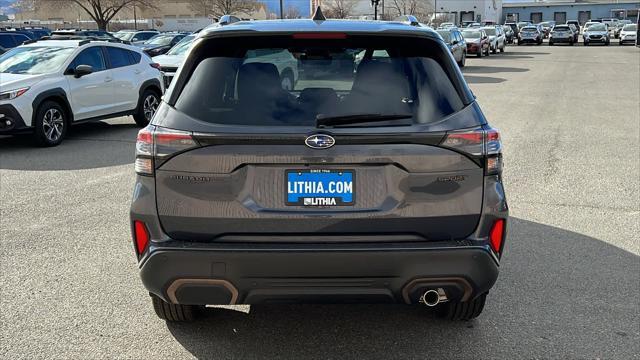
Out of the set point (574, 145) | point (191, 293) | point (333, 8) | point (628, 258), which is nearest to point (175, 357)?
point (191, 293)

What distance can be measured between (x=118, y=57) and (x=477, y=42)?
26.5m

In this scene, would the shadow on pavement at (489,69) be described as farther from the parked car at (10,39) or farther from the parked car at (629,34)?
the parked car at (629,34)

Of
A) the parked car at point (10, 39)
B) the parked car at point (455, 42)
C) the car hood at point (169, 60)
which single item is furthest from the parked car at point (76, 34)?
the parked car at point (455, 42)

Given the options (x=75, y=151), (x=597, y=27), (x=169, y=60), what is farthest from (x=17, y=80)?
(x=597, y=27)

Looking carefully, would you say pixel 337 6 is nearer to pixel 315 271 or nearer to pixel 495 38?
pixel 495 38

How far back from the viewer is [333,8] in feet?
268

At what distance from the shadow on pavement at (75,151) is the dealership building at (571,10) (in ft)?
403

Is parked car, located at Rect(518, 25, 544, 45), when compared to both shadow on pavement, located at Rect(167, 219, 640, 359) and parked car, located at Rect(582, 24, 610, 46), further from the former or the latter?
shadow on pavement, located at Rect(167, 219, 640, 359)

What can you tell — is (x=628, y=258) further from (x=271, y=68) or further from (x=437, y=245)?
(x=271, y=68)

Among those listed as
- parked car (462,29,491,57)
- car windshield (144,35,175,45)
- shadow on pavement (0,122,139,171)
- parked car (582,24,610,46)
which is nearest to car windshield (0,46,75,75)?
shadow on pavement (0,122,139,171)

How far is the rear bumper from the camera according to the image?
9.93 ft

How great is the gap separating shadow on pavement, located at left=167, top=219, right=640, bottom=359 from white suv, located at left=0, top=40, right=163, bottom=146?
7433 mm

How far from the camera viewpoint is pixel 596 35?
51.8 m

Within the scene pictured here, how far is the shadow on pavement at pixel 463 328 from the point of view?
11.8 ft
